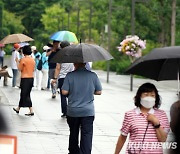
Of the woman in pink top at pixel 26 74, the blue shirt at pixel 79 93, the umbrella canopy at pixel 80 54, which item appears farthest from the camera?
the woman in pink top at pixel 26 74

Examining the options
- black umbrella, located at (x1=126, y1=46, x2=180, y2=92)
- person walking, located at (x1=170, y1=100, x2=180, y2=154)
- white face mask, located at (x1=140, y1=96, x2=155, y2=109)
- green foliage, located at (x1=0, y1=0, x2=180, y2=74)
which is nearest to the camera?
person walking, located at (x1=170, y1=100, x2=180, y2=154)

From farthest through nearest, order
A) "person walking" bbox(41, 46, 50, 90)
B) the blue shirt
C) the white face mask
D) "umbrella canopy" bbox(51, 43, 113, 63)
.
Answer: "person walking" bbox(41, 46, 50, 90), "umbrella canopy" bbox(51, 43, 113, 63), the blue shirt, the white face mask

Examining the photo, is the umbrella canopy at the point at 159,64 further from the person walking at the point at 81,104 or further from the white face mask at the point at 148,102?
the person walking at the point at 81,104

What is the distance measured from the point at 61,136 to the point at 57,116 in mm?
3255

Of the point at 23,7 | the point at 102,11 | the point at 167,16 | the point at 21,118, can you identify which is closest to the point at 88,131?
the point at 21,118

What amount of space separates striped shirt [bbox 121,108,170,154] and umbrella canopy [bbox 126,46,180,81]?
576 mm

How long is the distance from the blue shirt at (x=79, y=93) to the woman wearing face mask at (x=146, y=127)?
8.50ft

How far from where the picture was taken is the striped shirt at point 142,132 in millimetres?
6477

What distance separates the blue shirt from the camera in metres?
9.28

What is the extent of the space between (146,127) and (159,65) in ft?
3.50

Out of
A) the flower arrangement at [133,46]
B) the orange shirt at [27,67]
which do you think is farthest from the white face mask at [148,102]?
the flower arrangement at [133,46]

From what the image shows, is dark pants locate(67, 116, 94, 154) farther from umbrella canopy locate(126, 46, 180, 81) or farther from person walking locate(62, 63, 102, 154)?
umbrella canopy locate(126, 46, 180, 81)

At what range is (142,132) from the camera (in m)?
6.53

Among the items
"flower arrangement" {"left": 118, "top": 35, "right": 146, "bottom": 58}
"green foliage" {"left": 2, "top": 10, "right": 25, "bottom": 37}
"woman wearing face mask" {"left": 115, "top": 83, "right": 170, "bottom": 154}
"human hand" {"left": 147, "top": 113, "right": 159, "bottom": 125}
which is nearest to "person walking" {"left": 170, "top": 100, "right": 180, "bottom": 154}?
"woman wearing face mask" {"left": 115, "top": 83, "right": 170, "bottom": 154}
